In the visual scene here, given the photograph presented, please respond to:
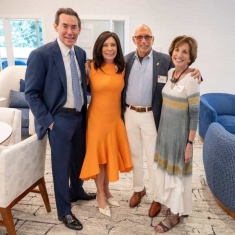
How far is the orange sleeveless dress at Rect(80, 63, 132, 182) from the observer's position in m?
1.99

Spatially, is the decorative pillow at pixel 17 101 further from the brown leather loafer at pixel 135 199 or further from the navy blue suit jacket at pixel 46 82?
the brown leather loafer at pixel 135 199

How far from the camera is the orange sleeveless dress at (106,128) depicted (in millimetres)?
1994

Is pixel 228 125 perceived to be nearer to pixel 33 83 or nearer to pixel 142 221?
pixel 142 221

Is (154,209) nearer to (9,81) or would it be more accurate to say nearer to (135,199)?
(135,199)

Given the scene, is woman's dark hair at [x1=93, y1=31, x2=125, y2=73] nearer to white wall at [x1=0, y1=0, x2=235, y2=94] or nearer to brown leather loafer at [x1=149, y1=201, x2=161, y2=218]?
brown leather loafer at [x1=149, y1=201, x2=161, y2=218]

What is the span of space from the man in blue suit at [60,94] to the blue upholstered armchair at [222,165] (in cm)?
122

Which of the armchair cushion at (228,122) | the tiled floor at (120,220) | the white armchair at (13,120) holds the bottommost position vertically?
the tiled floor at (120,220)

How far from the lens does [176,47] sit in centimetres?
178

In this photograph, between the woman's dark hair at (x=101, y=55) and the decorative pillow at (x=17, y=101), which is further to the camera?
the decorative pillow at (x=17, y=101)

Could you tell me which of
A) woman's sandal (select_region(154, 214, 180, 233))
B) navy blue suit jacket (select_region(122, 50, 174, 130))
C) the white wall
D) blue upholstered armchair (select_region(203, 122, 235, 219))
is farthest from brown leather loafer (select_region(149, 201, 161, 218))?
the white wall

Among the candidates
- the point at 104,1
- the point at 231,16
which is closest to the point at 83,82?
the point at 104,1

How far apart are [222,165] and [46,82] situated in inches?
64.6

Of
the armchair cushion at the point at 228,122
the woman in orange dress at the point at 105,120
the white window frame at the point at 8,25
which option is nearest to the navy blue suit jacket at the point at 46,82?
the woman in orange dress at the point at 105,120

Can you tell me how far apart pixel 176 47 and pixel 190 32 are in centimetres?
333
